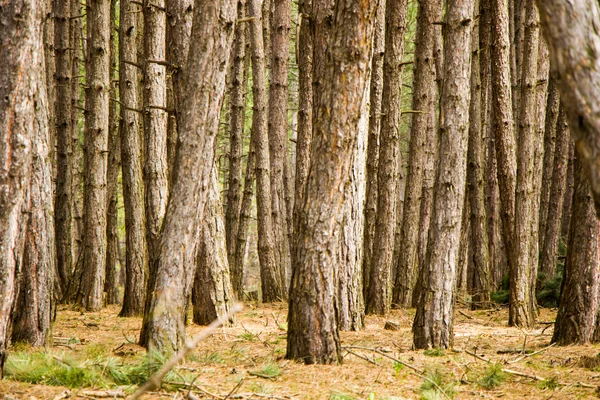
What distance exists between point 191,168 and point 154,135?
3356 mm

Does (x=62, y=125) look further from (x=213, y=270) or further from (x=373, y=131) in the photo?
(x=373, y=131)

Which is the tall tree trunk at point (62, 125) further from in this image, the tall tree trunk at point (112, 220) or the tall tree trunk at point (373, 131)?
the tall tree trunk at point (373, 131)

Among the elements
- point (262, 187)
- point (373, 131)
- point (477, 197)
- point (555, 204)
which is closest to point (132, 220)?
point (262, 187)

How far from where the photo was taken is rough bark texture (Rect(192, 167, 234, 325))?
8.55 meters

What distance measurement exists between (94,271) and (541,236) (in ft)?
40.2

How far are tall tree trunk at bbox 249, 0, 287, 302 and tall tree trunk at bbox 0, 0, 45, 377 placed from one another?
917 cm

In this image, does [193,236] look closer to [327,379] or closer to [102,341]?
[327,379]

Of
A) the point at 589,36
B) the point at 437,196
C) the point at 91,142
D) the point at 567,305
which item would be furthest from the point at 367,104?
the point at 589,36

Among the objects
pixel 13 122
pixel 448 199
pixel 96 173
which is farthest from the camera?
pixel 96 173

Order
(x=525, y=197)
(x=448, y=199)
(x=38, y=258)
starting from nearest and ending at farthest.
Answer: (x=38, y=258) < (x=448, y=199) < (x=525, y=197)

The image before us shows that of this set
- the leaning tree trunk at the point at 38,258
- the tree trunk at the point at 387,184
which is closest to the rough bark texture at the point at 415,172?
the tree trunk at the point at 387,184

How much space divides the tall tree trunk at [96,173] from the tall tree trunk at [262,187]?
11.2 ft

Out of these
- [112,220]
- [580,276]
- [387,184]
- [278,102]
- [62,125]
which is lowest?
[580,276]

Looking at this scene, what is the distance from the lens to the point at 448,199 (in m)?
6.91
